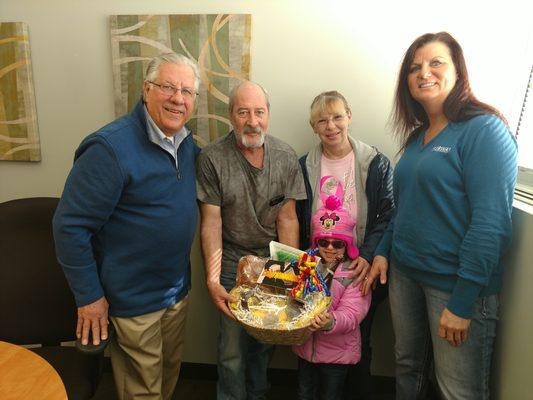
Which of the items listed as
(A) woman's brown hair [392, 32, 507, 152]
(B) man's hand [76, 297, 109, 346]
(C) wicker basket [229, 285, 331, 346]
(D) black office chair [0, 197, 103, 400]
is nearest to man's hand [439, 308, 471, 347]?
(C) wicker basket [229, 285, 331, 346]

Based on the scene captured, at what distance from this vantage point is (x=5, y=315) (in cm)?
136

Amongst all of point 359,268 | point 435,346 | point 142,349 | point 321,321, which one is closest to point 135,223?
point 142,349

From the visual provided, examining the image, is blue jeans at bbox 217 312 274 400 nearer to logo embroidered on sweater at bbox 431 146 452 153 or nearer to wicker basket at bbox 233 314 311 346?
wicker basket at bbox 233 314 311 346

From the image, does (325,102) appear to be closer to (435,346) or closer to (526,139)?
(526,139)

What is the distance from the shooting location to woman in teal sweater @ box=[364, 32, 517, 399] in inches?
38.8

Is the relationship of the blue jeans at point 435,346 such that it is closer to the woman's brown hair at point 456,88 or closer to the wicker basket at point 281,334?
the wicker basket at point 281,334

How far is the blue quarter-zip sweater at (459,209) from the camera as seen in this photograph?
0.98 metres

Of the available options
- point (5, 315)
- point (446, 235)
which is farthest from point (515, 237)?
point (5, 315)

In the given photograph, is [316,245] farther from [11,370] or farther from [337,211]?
[11,370]

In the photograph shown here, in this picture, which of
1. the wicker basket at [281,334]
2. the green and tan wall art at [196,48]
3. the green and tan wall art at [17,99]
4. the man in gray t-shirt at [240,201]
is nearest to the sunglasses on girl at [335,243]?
the man in gray t-shirt at [240,201]

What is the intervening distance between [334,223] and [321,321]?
449 mm

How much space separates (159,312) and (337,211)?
85 centimetres

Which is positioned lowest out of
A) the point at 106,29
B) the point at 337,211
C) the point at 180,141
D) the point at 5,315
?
the point at 5,315

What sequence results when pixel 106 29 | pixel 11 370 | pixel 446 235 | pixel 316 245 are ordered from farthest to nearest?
pixel 106 29
pixel 316 245
pixel 446 235
pixel 11 370
